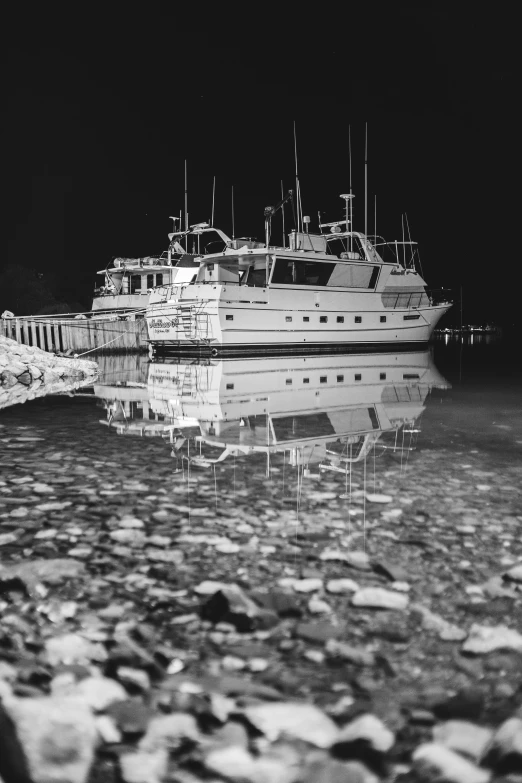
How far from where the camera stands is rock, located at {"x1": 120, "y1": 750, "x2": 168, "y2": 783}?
6.06 feet

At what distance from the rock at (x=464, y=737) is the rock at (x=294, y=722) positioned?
364 mm

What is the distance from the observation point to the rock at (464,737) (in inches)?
77.7

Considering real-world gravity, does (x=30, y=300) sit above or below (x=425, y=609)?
above

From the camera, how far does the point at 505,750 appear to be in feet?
6.39

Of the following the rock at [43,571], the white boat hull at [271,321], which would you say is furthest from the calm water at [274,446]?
the white boat hull at [271,321]

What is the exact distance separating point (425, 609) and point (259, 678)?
99cm

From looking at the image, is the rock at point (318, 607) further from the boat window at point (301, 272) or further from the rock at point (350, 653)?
the boat window at point (301, 272)

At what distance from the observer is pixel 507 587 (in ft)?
10.4

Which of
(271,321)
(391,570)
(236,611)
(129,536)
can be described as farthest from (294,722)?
(271,321)

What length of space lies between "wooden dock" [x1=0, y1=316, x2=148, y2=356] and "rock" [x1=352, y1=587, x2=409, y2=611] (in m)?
23.6

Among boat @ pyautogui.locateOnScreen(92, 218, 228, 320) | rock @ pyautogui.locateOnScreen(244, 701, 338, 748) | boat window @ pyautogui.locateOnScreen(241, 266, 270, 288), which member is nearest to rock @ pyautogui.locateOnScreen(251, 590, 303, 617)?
rock @ pyautogui.locateOnScreen(244, 701, 338, 748)

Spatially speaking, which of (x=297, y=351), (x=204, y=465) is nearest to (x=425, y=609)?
(x=204, y=465)

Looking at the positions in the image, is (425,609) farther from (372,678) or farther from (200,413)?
(200,413)

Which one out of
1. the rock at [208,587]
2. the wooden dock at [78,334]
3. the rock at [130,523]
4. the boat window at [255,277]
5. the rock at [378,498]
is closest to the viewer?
the rock at [208,587]
